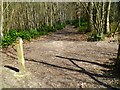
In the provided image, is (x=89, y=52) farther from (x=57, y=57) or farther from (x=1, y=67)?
(x=1, y=67)

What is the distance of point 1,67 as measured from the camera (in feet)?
29.4

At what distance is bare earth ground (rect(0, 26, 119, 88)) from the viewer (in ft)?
23.9

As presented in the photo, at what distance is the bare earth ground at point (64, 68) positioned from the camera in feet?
23.9

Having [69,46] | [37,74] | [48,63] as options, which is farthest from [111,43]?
[37,74]

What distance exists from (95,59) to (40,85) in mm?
3700

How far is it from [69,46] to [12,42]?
3605 millimetres

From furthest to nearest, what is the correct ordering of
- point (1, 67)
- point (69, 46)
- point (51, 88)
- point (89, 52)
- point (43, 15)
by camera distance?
point (43, 15) → point (69, 46) → point (89, 52) → point (1, 67) → point (51, 88)

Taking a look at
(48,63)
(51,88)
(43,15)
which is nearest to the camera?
(51,88)

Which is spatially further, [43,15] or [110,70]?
[43,15]

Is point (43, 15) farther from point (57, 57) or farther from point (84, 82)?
point (84, 82)

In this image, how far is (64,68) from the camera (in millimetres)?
8836

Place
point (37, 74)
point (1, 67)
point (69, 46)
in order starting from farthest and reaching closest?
point (69, 46), point (1, 67), point (37, 74)

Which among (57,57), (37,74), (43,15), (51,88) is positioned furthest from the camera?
(43,15)

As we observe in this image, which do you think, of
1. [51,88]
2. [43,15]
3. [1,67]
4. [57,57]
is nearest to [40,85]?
[51,88]
